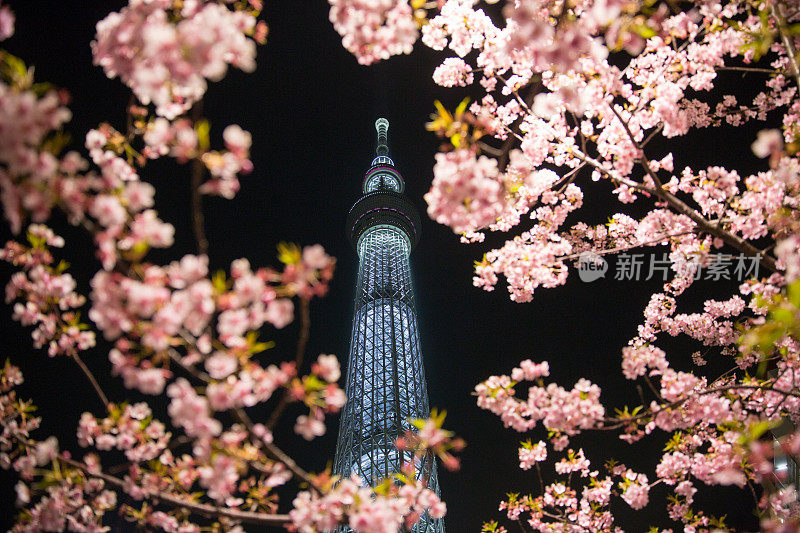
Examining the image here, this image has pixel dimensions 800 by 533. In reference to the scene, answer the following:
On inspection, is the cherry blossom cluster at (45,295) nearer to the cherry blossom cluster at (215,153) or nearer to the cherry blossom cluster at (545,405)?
the cherry blossom cluster at (215,153)

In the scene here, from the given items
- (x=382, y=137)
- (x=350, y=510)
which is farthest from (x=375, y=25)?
(x=382, y=137)

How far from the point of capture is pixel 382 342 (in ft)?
91.5

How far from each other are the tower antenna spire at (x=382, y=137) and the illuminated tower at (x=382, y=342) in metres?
1.85

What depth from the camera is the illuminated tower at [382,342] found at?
23766mm

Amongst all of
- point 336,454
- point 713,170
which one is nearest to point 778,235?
point 713,170

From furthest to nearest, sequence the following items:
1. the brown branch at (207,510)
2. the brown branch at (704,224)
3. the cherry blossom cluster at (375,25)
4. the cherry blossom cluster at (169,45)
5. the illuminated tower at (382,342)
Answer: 1. the illuminated tower at (382,342)
2. the cherry blossom cluster at (375,25)
3. the brown branch at (704,224)
4. the brown branch at (207,510)
5. the cherry blossom cluster at (169,45)

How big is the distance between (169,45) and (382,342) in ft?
85.8

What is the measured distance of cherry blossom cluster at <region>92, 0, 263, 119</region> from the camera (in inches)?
90.0

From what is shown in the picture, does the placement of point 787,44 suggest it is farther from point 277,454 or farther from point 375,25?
point 277,454

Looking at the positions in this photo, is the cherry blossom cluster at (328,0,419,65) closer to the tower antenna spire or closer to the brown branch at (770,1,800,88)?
the brown branch at (770,1,800,88)

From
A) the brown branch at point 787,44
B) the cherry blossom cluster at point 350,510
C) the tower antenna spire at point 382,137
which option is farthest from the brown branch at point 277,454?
the tower antenna spire at point 382,137

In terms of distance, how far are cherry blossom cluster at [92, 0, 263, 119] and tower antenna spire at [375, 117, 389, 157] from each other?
3618cm

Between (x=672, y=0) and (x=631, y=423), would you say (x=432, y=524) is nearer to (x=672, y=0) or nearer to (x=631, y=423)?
(x=631, y=423)

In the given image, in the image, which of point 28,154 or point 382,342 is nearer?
point 28,154
